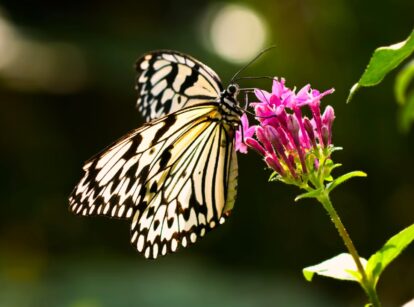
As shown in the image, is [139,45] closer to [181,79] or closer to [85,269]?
[85,269]

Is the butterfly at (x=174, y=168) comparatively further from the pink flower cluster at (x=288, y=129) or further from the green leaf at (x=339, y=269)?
the green leaf at (x=339, y=269)

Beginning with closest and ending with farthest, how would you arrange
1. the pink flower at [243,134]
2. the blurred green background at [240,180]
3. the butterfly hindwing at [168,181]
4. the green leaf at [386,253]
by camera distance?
the green leaf at [386,253] → the pink flower at [243,134] → the butterfly hindwing at [168,181] → the blurred green background at [240,180]

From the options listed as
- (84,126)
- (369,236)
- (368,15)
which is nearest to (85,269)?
(84,126)

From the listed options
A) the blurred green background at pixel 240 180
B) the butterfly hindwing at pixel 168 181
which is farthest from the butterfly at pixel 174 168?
the blurred green background at pixel 240 180

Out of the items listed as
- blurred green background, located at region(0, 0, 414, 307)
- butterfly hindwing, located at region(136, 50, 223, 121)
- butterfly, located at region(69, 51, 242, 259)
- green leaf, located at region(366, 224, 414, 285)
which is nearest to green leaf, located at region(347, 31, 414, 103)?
green leaf, located at region(366, 224, 414, 285)

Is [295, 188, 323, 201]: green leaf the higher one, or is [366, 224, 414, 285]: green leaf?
[295, 188, 323, 201]: green leaf

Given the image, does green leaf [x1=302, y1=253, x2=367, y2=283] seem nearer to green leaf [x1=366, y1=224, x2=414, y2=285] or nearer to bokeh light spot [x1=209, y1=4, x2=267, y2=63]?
green leaf [x1=366, y1=224, x2=414, y2=285]
